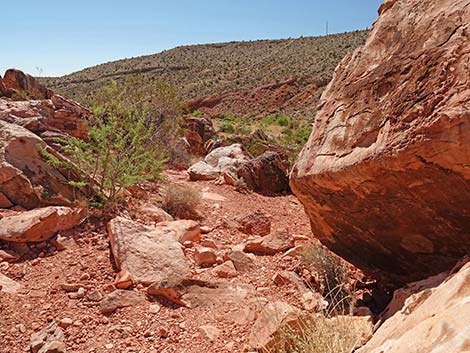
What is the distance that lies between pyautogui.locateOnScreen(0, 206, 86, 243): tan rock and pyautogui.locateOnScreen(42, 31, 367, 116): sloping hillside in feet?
98.0

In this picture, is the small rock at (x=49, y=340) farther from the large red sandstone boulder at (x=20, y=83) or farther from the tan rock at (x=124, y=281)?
the large red sandstone boulder at (x=20, y=83)

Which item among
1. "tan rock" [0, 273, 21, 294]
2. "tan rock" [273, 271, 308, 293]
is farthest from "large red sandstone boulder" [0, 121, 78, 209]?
"tan rock" [273, 271, 308, 293]

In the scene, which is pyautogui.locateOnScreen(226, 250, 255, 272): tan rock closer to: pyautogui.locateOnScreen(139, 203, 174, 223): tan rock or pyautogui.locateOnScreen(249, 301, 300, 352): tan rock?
pyautogui.locateOnScreen(249, 301, 300, 352): tan rock

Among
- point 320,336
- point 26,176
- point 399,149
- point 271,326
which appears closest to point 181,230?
point 26,176

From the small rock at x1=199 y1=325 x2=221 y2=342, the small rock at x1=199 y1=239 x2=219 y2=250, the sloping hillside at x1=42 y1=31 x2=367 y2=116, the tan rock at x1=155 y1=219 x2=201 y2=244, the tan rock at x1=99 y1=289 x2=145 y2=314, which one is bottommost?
the small rock at x1=199 y1=325 x2=221 y2=342

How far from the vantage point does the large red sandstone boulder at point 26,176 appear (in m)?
5.05

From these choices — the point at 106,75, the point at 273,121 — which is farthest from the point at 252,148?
the point at 106,75

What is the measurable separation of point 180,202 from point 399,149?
4.29 meters

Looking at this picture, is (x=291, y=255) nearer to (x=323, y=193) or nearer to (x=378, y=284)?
(x=378, y=284)

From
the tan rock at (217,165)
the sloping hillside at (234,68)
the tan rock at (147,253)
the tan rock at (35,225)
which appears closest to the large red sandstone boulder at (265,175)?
the tan rock at (217,165)

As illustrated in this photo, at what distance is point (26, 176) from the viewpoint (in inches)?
204

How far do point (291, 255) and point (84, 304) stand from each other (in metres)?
2.19

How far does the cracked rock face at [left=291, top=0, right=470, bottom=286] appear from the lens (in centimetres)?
222

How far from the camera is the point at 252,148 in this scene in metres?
12.9
